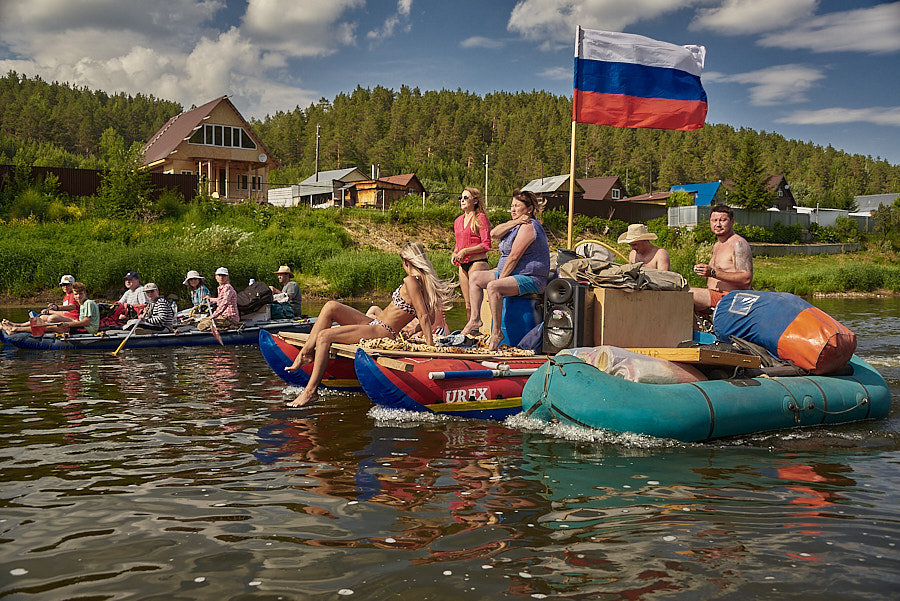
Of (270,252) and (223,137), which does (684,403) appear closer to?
(270,252)

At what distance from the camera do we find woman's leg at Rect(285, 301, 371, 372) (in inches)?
345

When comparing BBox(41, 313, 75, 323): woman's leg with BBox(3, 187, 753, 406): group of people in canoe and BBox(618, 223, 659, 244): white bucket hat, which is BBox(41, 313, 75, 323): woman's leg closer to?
BBox(3, 187, 753, 406): group of people in canoe

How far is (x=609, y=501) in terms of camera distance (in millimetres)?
5469

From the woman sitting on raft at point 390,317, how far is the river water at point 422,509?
0.58 meters

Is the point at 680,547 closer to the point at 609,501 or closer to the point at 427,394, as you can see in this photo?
the point at 609,501

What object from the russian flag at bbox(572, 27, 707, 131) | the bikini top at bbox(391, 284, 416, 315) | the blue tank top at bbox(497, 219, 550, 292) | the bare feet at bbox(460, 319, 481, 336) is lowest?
the bare feet at bbox(460, 319, 481, 336)

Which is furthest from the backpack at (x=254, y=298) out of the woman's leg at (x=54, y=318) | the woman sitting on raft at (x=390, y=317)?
the woman sitting on raft at (x=390, y=317)

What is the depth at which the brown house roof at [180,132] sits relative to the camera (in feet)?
151

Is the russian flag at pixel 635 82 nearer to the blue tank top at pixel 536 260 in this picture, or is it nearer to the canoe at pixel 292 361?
the blue tank top at pixel 536 260

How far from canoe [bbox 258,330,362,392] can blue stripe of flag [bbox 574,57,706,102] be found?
568 cm

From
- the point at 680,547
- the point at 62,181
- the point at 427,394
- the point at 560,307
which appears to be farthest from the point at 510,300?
the point at 62,181

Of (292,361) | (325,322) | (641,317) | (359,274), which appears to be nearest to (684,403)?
(641,317)

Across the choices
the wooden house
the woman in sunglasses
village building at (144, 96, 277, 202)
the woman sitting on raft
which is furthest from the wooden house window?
the woman sitting on raft

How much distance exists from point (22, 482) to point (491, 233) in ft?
18.6
